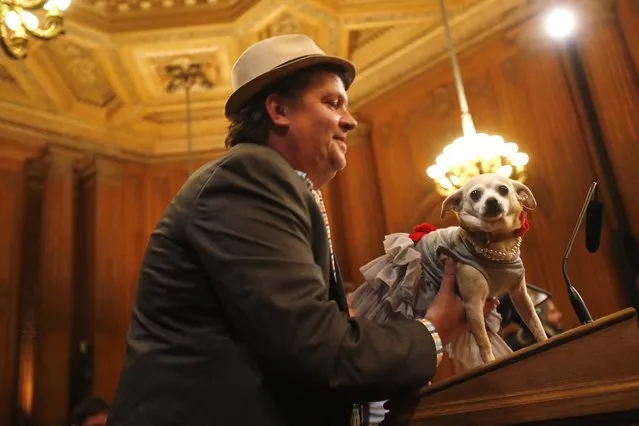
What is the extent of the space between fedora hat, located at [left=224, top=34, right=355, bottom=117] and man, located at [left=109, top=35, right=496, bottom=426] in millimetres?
284

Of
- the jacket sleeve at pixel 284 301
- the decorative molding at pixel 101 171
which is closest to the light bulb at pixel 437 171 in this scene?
the jacket sleeve at pixel 284 301

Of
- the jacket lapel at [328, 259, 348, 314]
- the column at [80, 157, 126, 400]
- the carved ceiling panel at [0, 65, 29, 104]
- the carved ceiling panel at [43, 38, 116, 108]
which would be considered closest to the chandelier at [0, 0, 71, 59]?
the carved ceiling panel at [43, 38, 116, 108]

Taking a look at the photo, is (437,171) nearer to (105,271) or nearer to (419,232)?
(419,232)

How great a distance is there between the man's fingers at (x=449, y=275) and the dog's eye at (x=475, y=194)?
196 millimetres

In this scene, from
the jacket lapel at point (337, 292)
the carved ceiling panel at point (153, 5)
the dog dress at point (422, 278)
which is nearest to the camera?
the jacket lapel at point (337, 292)

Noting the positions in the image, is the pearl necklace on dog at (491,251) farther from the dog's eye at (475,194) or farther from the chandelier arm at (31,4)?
the chandelier arm at (31,4)

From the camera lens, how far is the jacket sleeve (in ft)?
3.16

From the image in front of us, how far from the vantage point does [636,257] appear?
4.13 meters

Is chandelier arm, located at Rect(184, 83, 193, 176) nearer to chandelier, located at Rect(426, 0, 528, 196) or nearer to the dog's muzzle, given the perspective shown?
chandelier, located at Rect(426, 0, 528, 196)

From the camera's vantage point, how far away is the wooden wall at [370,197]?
4477 millimetres

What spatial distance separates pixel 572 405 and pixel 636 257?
3.75 m

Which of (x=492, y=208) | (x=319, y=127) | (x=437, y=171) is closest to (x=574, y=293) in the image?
(x=492, y=208)

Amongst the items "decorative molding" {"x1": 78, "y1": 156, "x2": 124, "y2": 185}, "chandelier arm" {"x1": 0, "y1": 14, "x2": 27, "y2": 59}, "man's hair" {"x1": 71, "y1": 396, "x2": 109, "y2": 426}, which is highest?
"decorative molding" {"x1": 78, "y1": 156, "x2": 124, "y2": 185}

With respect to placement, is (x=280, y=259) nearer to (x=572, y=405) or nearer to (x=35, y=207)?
(x=572, y=405)
